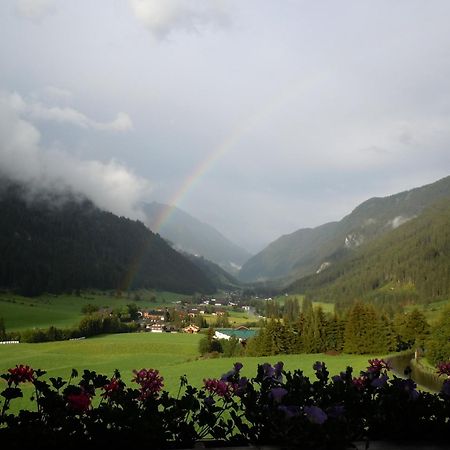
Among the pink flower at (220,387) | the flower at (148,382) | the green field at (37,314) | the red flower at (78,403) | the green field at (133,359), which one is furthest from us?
the green field at (37,314)

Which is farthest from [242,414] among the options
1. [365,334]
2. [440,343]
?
[365,334]

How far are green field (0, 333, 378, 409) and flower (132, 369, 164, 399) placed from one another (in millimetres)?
41958

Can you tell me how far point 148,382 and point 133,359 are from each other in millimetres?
69447

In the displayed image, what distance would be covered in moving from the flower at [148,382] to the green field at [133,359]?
1652 inches

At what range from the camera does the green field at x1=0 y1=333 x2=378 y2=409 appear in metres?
56.7

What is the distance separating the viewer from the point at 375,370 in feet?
22.8

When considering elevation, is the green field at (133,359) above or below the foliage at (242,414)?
below

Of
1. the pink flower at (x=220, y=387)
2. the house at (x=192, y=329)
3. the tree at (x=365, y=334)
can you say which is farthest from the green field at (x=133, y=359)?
the pink flower at (x=220, y=387)

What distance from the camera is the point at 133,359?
237ft

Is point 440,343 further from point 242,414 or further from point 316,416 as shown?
point 316,416

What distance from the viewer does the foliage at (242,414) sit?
16.0 ft

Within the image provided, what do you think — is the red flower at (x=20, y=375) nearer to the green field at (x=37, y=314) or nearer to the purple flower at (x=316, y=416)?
the purple flower at (x=316, y=416)

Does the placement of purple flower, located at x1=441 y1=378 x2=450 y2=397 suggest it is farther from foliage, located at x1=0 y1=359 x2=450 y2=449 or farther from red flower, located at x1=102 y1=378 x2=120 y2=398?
red flower, located at x1=102 y1=378 x2=120 y2=398

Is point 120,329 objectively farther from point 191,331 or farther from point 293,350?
point 293,350
